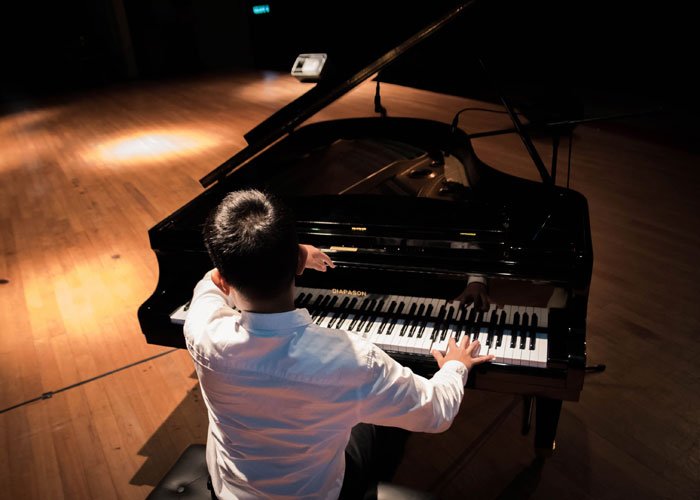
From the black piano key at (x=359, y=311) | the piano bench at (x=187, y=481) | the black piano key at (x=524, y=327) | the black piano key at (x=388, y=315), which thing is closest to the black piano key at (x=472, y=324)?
the black piano key at (x=524, y=327)

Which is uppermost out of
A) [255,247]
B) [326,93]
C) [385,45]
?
[385,45]

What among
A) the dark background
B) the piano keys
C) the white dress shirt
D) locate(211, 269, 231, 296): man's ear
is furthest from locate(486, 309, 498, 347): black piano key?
the dark background

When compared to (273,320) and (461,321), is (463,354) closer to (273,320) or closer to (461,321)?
(461,321)

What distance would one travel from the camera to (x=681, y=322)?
9.57ft

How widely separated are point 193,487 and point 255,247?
91cm

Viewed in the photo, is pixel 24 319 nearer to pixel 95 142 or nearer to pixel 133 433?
pixel 133 433

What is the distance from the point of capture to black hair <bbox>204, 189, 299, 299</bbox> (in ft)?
3.47

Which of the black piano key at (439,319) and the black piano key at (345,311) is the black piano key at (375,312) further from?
the black piano key at (439,319)

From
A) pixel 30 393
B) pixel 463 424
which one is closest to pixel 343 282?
pixel 463 424

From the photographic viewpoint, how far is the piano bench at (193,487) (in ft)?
4.61

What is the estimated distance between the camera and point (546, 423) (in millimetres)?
2051

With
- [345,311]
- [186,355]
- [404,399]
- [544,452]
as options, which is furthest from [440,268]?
[186,355]

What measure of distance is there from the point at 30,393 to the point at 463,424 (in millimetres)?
2485

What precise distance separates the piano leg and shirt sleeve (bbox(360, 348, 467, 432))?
2.97ft
